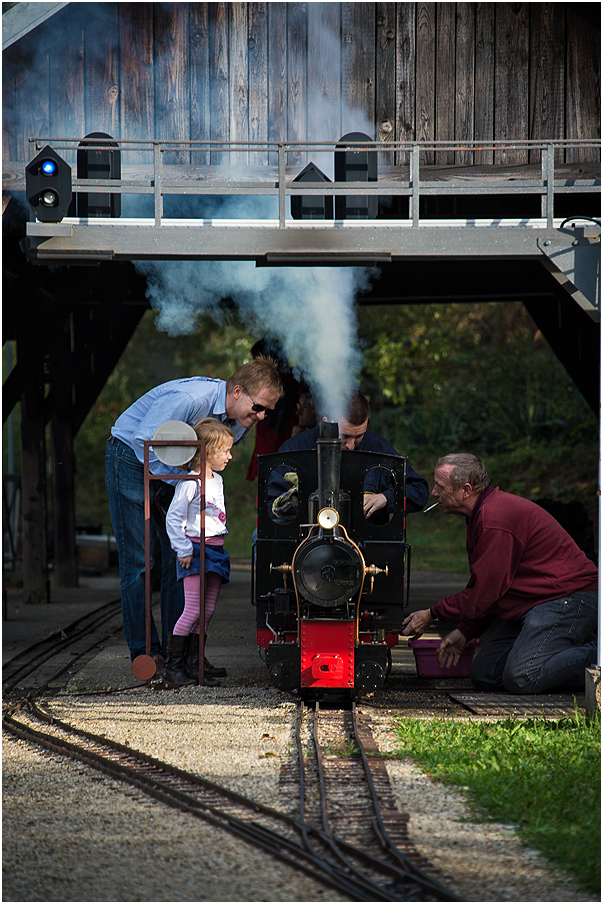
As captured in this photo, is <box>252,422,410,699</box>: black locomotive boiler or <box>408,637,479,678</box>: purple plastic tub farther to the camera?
<box>408,637,479,678</box>: purple plastic tub

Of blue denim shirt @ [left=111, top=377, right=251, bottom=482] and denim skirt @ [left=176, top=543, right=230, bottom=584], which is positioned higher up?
blue denim shirt @ [left=111, top=377, right=251, bottom=482]

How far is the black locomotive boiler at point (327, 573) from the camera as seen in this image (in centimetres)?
461

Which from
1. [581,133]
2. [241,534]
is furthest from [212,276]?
[241,534]

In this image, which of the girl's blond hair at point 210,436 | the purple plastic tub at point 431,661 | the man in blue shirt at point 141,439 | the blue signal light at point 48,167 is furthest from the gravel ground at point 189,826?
the blue signal light at point 48,167

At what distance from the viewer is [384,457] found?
16.5 feet

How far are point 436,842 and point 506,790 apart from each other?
571 millimetres

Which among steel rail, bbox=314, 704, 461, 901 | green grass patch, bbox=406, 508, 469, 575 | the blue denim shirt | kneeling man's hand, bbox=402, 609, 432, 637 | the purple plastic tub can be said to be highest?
the blue denim shirt

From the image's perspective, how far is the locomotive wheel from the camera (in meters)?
4.77

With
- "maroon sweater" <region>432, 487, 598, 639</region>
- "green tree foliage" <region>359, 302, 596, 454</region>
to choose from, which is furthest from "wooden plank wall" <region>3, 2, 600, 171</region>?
"green tree foliage" <region>359, 302, 596, 454</region>

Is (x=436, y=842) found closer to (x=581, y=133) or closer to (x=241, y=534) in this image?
(x=581, y=133)

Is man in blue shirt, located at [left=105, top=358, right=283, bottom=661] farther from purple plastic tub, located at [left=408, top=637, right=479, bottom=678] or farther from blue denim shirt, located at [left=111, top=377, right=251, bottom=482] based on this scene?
purple plastic tub, located at [left=408, top=637, right=479, bottom=678]

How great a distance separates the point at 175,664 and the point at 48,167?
3463 millimetres

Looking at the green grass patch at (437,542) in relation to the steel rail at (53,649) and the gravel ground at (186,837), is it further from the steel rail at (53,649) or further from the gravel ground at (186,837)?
the gravel ground at (186,837)

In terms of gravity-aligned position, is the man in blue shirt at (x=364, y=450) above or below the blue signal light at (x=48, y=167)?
below
